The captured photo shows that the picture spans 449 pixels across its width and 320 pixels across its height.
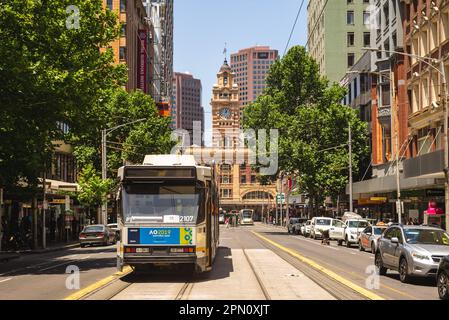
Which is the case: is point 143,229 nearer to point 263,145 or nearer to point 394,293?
point 394,293

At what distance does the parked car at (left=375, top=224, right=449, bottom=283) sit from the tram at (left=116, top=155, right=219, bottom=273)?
5.32 metres

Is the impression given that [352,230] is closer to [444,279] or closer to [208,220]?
[208,220]

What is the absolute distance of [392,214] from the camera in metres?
55.5

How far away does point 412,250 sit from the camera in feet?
58.8

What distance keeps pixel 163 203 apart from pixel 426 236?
7440 mm

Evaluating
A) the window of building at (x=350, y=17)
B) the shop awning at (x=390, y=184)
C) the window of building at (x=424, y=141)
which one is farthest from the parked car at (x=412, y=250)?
the window of building at (x=350, y=17)

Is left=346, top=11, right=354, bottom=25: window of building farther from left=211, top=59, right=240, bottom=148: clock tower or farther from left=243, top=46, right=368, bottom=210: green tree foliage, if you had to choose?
left=211, top=59, right=240, bottom=148: clock tower

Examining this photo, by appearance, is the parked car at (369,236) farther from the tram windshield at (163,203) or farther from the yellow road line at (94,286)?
the tram windshield at (163,203)

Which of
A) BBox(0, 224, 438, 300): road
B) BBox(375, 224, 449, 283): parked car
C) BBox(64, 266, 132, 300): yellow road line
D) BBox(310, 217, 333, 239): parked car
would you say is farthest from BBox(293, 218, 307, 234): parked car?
BBox(64, 266, 132, 300): yellow road line

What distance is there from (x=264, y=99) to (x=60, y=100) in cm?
4079

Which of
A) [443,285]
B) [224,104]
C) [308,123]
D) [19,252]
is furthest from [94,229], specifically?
[224,104]

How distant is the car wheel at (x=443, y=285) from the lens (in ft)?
45.5

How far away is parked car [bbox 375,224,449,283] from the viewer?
57.0 ft
